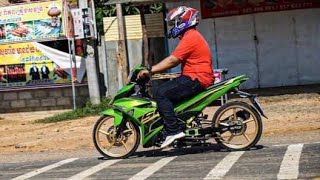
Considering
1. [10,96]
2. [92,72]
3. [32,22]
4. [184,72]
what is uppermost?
[32,22]

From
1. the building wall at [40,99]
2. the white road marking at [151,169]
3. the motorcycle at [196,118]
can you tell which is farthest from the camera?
the building wall at [40,99]

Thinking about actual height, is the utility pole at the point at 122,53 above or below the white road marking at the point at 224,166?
above

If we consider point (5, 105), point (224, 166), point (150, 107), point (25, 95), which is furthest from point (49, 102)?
point (224, 166)

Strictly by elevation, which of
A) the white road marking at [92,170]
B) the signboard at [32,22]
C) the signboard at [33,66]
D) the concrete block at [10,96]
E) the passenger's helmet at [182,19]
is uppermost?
the signboard at [32,22]

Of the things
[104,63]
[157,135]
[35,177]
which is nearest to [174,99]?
[157,135]

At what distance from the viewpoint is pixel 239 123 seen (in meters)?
8.30

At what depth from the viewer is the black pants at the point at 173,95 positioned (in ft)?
26.6

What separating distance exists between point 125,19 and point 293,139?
8.16m

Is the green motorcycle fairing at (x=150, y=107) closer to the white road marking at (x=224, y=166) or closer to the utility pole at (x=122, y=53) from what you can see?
the white road marking at (x=224, y=166)

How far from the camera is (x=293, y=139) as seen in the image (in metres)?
9.43

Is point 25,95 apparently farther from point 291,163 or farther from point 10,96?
point 291,163

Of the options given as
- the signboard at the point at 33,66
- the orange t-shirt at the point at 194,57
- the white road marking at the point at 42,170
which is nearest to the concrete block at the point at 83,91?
the signboard at the point at 33,66

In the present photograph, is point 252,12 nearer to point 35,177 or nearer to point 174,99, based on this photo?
point 174,99

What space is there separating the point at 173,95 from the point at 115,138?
1.12 meters
